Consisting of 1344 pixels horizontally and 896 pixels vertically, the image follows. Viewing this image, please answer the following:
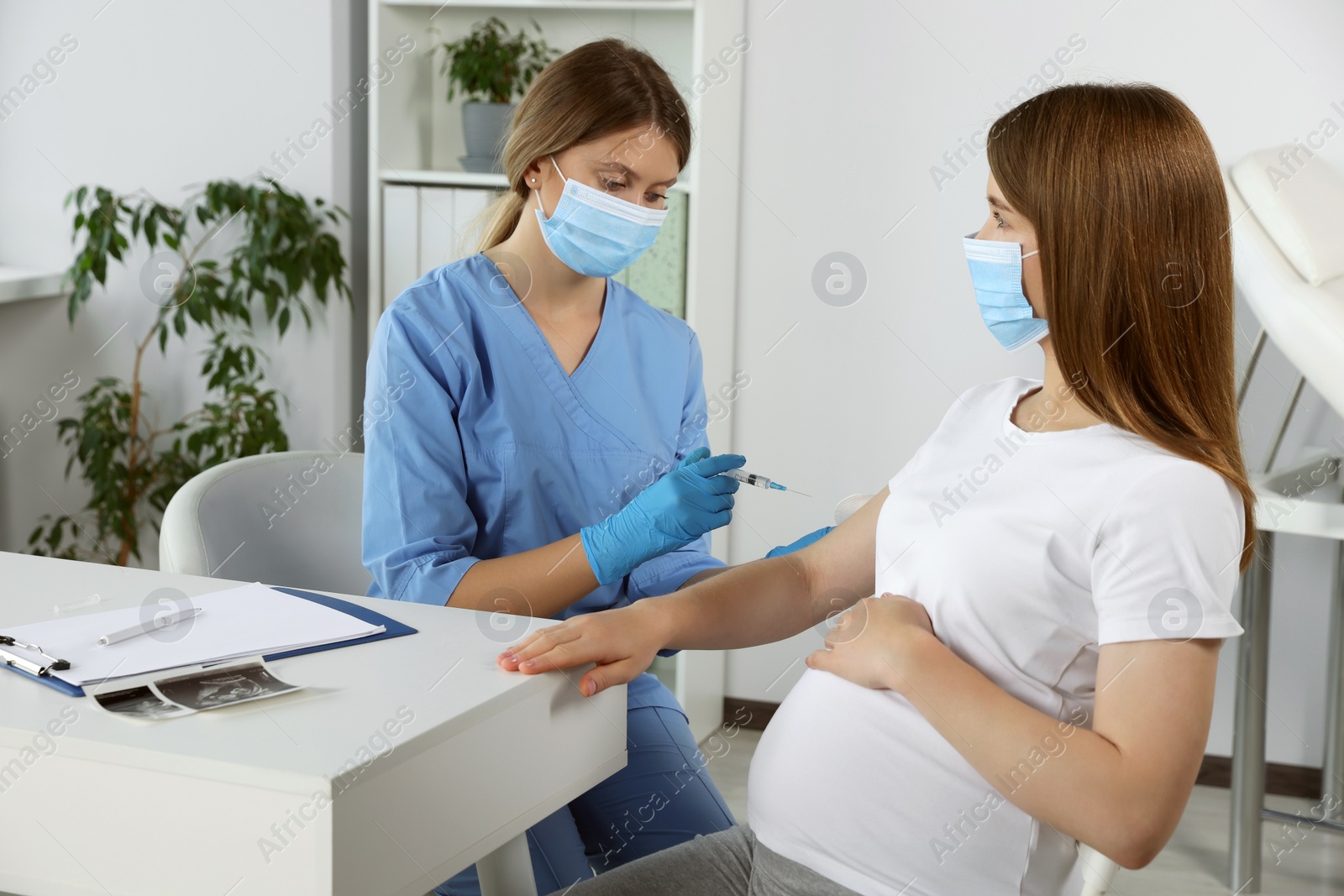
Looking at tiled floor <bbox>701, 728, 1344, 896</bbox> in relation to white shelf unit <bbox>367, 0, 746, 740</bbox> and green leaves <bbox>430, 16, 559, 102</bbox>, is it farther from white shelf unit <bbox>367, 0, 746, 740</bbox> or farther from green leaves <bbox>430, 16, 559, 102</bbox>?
green leaves <bbox>430, 16, 559, 102</bbox>

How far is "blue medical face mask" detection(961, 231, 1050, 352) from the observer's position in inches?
42.6

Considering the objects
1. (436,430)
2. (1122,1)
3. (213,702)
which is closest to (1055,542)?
(213,702)

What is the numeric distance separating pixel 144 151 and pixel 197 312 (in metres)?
0.50

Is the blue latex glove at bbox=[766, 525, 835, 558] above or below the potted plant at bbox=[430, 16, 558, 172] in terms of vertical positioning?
below

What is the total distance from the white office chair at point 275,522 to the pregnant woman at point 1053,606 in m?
0.56

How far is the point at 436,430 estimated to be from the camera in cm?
145

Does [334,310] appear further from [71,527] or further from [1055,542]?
[1055,542]

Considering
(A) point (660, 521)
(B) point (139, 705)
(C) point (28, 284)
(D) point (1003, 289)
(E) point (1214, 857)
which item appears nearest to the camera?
(B) point (139, 705)

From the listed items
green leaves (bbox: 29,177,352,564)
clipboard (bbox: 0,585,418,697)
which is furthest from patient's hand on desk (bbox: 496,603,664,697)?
green leaves (bbox: 29,177,352,564)

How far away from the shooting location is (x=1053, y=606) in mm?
978

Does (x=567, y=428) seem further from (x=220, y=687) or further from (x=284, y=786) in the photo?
(x=284, y=786)

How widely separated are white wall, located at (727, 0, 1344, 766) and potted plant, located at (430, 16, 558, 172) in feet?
1.72

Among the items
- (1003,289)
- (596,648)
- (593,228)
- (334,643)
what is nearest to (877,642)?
(596,648)

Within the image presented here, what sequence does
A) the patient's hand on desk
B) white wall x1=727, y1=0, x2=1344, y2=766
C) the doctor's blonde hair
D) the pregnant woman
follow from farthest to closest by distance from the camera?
white wall x1=727, y1=0, x2=1344, y2=766 → the doctor's blonde hair → the patient's hand on desk → the pregnant woman
